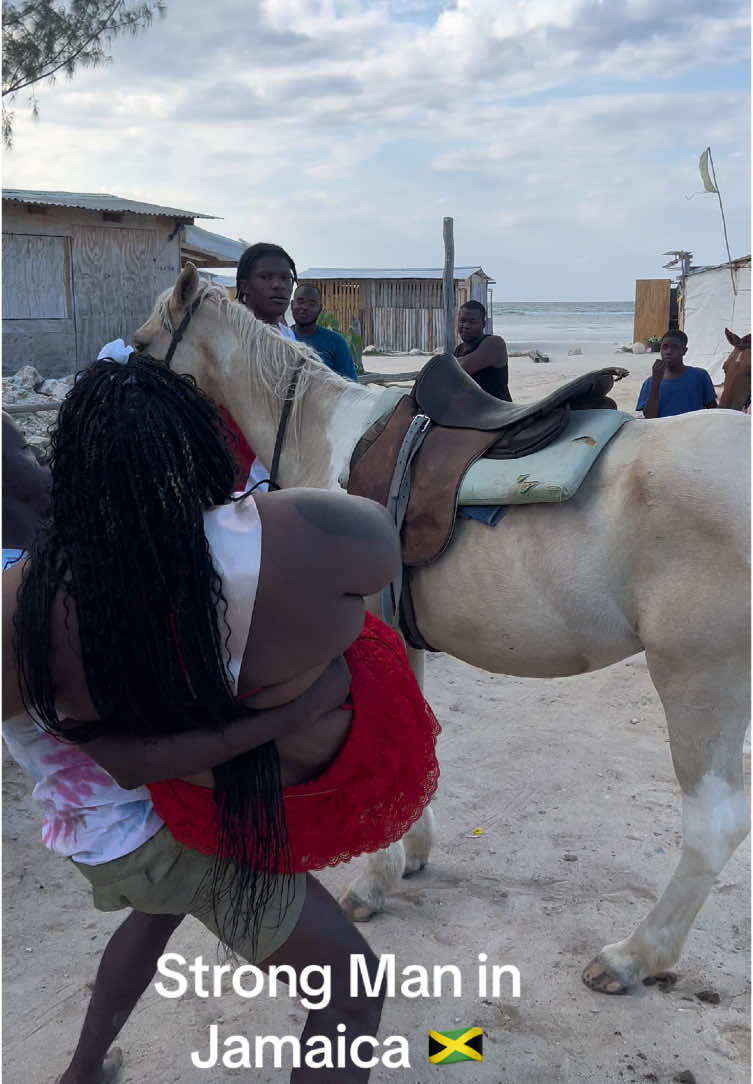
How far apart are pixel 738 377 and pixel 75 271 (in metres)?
9.61

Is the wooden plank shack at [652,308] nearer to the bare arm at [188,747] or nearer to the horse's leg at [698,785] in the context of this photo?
the horse's leg at [698,785]

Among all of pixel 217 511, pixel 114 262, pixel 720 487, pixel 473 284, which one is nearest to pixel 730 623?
pixel 720 487

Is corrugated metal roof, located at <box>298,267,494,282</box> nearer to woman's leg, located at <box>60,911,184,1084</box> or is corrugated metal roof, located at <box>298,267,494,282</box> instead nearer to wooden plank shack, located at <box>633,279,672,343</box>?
wooden plank shack, located at <box>633,279,672,343</box>

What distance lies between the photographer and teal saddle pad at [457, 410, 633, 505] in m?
2.41

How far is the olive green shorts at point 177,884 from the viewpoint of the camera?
1481mm

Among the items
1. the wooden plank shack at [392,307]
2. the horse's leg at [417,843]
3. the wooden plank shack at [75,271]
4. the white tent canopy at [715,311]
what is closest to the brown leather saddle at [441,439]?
the horse's leg at [417,843]

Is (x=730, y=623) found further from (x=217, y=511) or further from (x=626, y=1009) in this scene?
(x=217, y=511)

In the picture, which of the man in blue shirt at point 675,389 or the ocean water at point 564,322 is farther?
the ocean water at point 564,322

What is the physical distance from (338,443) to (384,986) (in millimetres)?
1834

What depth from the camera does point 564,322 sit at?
74312 mm

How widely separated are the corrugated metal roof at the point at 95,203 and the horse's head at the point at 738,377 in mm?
9046

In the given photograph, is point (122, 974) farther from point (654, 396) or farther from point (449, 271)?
point (449, 271)

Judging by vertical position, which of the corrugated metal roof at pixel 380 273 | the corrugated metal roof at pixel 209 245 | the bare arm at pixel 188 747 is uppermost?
the corrugated metal roof at pixel 380 273

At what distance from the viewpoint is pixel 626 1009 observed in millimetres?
2463
